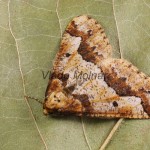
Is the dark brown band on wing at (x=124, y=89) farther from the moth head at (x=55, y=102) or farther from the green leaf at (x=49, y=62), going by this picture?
the moth head at (x=55, y=102)

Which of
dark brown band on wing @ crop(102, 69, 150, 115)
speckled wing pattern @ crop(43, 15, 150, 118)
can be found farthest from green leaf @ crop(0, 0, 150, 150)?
dark brown band on wing @ crop(102, 69, 150, 115)

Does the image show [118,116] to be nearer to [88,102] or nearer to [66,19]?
[88,102]

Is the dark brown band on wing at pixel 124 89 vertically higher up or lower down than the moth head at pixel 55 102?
higher up

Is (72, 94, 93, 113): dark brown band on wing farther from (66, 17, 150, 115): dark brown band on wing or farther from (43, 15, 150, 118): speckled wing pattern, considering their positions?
(66, 17, 150, 115): dark brown band on wing

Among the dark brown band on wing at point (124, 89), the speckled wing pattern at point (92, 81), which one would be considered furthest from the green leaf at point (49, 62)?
the dark brown band on wing at point (124, 89)

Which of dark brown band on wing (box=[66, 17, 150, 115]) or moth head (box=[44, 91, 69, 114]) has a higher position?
dark brown band on wing (box=[66, 17, 150, 115])

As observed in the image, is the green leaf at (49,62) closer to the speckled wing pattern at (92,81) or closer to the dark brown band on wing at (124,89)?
the speckled wing pattern at (92,81)

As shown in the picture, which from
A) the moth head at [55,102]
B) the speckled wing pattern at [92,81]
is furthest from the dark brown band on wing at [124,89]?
the moth head at [55,102]
